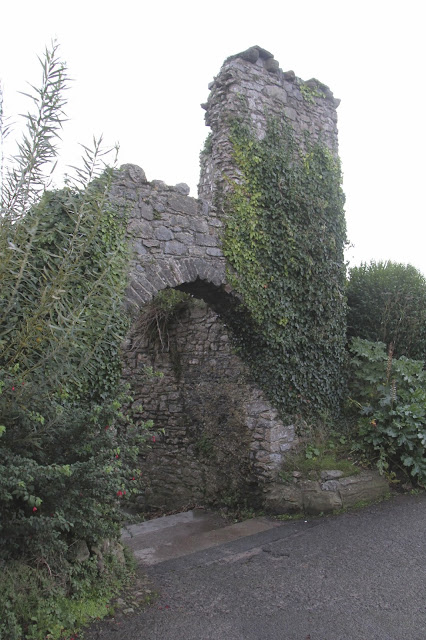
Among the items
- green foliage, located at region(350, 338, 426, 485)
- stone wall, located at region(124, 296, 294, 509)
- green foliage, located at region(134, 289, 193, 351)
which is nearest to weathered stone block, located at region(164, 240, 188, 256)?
stone wall, located at region(124, 296, 294, 509)

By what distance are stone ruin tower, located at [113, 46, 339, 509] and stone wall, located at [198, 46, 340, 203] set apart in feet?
0.05

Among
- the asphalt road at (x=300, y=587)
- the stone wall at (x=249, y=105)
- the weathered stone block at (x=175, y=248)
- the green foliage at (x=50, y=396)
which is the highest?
the stone wall at (x=249, y=105)

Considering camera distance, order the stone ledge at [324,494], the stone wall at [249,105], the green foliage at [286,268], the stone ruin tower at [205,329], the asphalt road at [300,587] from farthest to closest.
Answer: the stone wall at [249,105] → the green foliage at [286,268] → the stone ledge at [324,494] → the stone ruin tower at [205,329] → the asphalt road at [300,587]

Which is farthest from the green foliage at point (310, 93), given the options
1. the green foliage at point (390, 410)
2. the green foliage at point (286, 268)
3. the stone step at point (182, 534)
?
the stone step at point (182, 534)

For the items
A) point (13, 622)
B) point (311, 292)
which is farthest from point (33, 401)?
point (311, 292)

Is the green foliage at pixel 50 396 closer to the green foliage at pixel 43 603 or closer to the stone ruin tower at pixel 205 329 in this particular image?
the green foliage at pixel 43 603

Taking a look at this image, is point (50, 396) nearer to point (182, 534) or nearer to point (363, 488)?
point (182, 534)

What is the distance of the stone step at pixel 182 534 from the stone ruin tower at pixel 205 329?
1.48 feet

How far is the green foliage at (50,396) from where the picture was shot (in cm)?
261

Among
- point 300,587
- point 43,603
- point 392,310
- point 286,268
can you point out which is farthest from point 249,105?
point 43,603

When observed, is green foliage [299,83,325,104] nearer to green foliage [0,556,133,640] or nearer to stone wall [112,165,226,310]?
stone wall [112,165,226,310]

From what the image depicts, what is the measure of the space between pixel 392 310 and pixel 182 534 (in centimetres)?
417

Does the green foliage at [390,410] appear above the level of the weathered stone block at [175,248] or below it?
below

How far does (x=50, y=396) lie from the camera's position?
10.3 ft
